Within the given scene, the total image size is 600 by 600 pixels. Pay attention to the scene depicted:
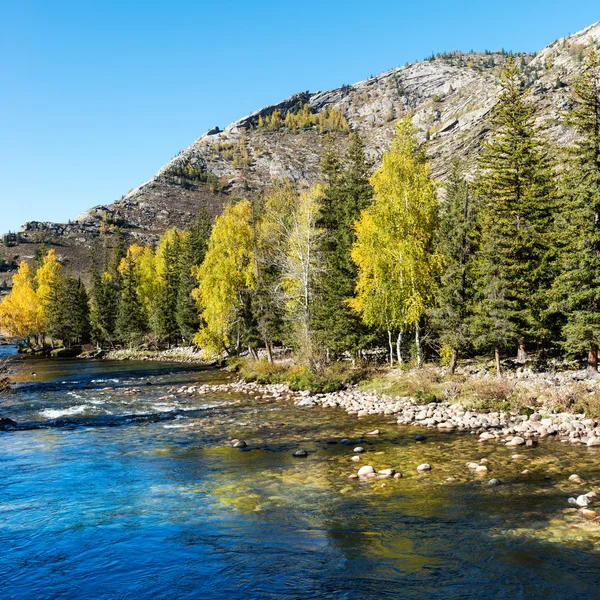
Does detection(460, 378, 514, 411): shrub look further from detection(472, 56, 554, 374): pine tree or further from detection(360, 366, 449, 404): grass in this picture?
detection(472, 56, 554, 374): pine tree

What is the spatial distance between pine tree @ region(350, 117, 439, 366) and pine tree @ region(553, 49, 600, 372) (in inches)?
289

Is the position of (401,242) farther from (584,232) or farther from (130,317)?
(130,317)

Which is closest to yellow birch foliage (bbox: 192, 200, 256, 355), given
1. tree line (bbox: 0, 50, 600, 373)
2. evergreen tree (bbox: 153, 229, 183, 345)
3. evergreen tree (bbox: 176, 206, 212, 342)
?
tree line (bbox: 0, 50, 600, 373)

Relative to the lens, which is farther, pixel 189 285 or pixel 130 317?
pixel 130 317

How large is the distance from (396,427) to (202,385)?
17982mm

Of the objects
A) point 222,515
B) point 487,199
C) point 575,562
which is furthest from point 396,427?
point 487,199

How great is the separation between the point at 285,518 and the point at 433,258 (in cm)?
2053

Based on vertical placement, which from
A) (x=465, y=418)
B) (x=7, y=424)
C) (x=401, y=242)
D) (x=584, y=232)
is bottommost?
(x=465, y=418)

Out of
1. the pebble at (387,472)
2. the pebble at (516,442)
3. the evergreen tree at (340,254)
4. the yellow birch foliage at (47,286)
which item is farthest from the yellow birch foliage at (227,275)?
the yellow birch foliage at (47,286)

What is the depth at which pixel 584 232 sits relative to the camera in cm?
2392

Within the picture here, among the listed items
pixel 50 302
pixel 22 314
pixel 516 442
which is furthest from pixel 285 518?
pixel 22 314

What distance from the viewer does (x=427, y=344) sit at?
32781mm

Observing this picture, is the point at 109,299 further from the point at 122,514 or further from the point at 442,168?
the point at 442,168

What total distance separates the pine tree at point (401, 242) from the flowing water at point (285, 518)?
10151 millimetres
